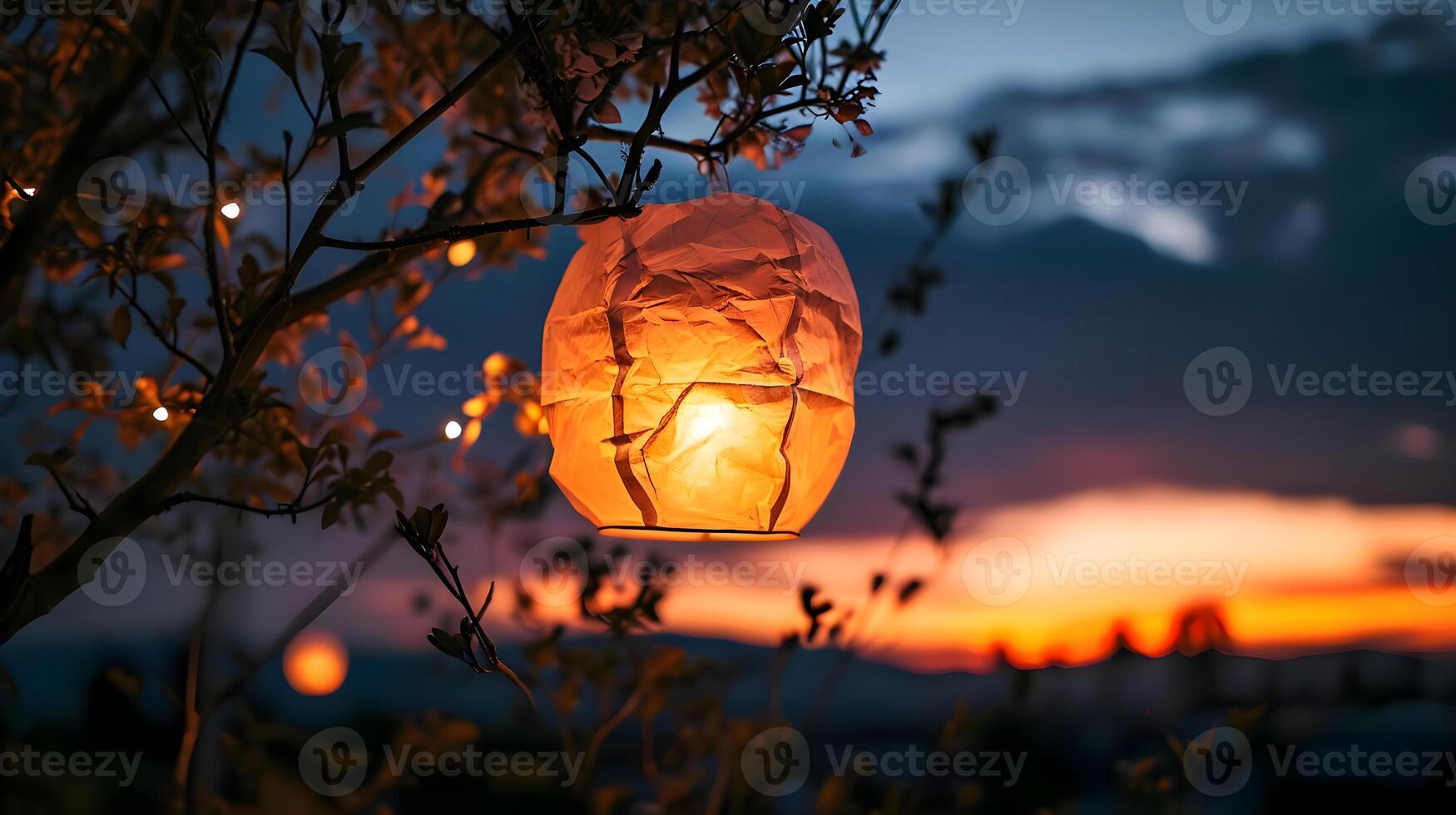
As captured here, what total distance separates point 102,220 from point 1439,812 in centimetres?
348

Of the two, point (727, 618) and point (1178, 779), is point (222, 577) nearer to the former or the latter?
point (727, 618)

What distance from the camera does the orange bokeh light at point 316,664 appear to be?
2799mm

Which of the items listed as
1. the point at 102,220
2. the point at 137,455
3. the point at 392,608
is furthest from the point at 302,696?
the point at 102,220
